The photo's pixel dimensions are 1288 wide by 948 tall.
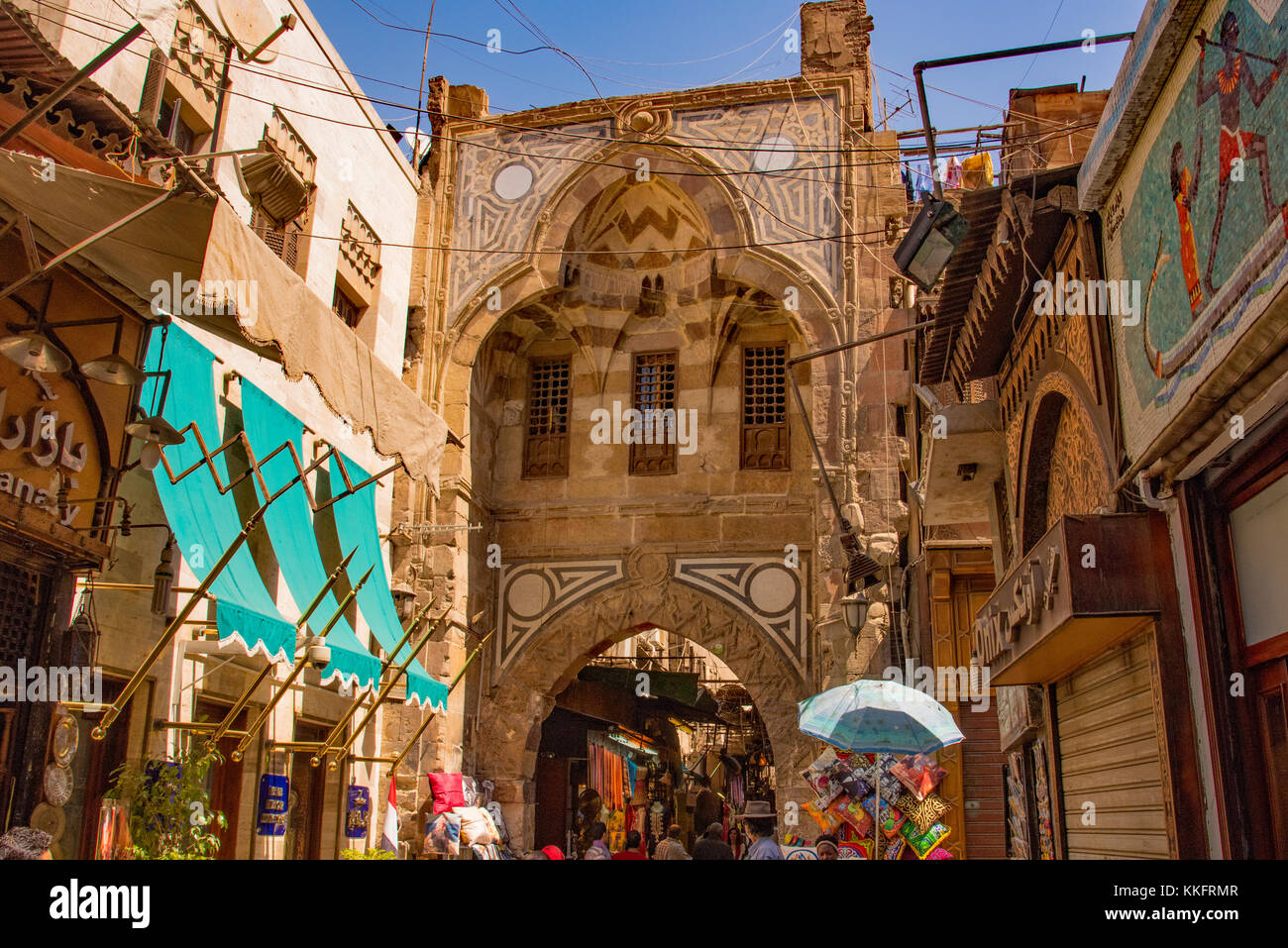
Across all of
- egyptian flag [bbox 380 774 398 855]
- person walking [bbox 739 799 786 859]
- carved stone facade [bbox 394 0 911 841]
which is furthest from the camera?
carved stone facade [bbox 394 0 911 841]

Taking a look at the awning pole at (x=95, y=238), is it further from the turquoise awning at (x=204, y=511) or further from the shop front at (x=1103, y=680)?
the shop front at (x=1103, y=680)

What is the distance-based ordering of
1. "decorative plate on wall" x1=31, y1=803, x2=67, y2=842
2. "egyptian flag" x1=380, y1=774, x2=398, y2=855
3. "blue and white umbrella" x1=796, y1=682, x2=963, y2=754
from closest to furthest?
"decorative plate on wall" x1=31, y1=803, x2=67, y2=842 < "blue and white umbrella" x1=796, y1=682, x2=963, y2=754 < "egyptian flag" x1=380, y1=774, x2=398, y2=855

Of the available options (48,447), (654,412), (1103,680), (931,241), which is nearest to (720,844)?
(1103,680)

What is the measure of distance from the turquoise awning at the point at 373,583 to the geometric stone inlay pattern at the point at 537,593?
3659 mm

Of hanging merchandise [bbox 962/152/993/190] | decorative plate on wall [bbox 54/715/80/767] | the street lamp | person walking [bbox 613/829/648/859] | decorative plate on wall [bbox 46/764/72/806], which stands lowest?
person walking [bbox 613/829/648/859]

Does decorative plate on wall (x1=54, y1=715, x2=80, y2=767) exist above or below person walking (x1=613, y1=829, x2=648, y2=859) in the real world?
above

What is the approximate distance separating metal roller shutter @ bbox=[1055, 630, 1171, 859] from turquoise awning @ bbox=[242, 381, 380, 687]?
17.8 feet

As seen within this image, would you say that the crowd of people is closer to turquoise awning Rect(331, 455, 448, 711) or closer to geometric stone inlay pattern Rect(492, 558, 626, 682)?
turquoise awning Rect(331, 455, 448, 711)

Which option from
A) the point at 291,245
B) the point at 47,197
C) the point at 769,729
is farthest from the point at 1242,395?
the point at 769,729

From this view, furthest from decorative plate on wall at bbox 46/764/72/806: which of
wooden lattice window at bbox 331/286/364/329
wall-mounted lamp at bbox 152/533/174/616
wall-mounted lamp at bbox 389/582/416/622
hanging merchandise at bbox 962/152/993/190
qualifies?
hanging merchandise at bbox 962/152/993/190

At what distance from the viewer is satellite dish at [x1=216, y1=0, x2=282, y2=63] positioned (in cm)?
978

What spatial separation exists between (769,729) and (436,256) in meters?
8.14

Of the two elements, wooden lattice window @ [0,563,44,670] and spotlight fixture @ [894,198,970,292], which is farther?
spotlight fixture @ [894,198,970,292]

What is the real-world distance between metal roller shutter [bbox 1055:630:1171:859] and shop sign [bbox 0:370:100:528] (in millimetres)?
5999
